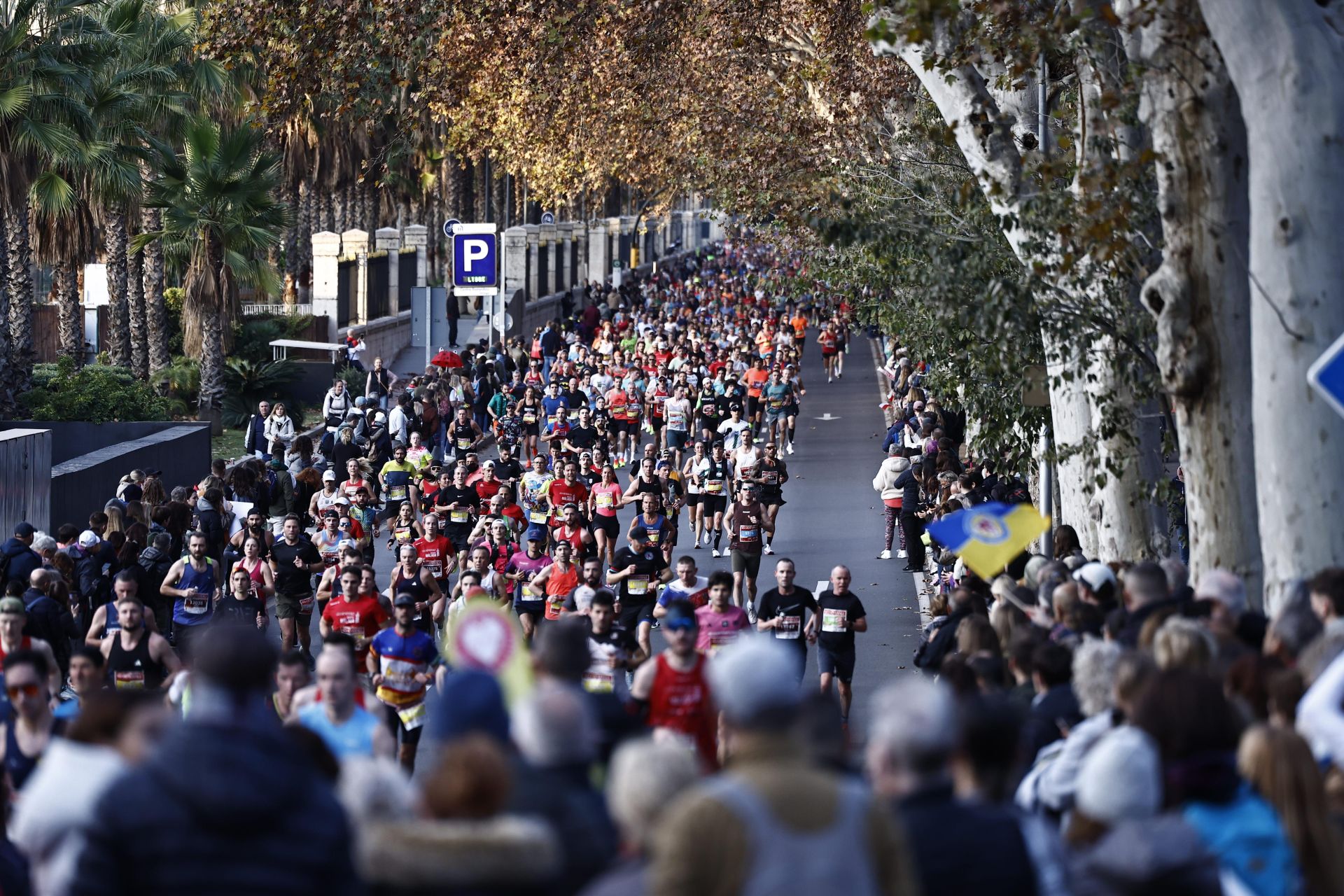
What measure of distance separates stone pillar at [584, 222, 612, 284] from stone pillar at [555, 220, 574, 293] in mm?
7335

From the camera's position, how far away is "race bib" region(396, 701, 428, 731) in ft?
39.2

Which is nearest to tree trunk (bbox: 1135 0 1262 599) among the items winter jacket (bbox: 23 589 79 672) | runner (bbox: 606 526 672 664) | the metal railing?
runner (bbox: 606 526 672 664)

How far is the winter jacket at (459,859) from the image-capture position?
14.7 ft

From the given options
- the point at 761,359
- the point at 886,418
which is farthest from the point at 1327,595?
the point at 886,418

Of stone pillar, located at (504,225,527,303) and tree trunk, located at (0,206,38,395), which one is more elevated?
stone pillar, located at (504,225,527,303)

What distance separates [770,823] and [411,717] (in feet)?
26.3

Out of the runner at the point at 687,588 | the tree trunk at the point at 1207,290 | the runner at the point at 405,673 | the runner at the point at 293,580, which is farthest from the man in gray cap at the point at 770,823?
the runner at the point at 293,580

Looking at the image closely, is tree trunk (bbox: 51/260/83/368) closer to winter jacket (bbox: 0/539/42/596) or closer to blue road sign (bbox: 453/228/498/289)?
blue road sign (bbox: 453/228/498/289)

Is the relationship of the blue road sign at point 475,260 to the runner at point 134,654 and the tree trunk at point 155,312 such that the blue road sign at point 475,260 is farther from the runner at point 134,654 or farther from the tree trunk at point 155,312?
the runner at point 134,654

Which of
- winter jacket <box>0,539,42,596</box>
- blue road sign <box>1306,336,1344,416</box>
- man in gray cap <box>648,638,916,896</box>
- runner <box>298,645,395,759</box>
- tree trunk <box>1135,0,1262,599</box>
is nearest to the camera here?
man in gray cap <box>648,638,916,896</box>

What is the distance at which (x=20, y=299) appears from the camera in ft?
100

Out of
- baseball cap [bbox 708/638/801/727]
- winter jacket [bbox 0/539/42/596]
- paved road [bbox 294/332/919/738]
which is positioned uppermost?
baseball cap [bbox 708/638/801/727]

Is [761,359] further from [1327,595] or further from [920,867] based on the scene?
[920,867]

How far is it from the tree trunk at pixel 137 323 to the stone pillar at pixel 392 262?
37.6ft
